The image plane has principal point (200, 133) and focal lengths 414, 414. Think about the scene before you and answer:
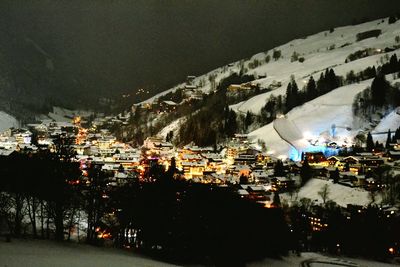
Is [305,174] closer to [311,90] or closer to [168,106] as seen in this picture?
[311,90]

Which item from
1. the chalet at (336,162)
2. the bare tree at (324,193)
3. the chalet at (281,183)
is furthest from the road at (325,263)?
the chalet at (336,162)

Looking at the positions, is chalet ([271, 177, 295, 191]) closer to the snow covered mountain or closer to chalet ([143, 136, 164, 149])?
the snow covered mountain

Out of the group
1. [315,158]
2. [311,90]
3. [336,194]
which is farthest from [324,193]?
[311,90]

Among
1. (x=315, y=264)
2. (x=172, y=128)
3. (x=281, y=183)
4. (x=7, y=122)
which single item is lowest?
(x=315, y=264)

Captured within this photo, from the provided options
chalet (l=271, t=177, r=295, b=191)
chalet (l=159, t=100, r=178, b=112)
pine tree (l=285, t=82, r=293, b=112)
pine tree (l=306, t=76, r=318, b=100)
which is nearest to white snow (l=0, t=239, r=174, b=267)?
chalet (l=271, t=177, r=295, b=191)

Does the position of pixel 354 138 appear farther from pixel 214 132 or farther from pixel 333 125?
pixel 214 132

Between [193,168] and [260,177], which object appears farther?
[193,168]
